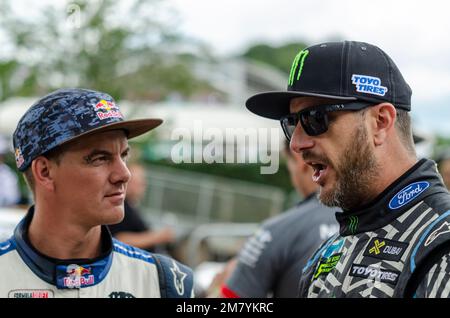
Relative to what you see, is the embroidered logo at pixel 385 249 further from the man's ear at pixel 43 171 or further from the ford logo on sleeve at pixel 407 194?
the man's ear at pixel 43 171

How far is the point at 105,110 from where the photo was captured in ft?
9.13

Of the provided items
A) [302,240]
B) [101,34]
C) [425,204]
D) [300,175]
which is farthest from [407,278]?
[101,34]

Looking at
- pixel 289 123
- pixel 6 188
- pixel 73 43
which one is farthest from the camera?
pixel 73 43

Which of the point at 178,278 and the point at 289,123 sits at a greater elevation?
the point at 289,123

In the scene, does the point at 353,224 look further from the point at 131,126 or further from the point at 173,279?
the point at 131,126

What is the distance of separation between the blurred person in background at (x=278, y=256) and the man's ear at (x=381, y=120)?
160 cm

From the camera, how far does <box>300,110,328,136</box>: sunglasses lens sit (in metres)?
2.35

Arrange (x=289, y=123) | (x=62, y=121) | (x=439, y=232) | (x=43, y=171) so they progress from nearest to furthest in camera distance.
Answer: (x=439, y=232), (x=289, y=123), (x=62, y=121), (x=43, y=171)

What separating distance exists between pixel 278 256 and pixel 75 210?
1.51 metres

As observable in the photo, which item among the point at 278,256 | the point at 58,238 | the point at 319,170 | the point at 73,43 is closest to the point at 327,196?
the point at 319,170

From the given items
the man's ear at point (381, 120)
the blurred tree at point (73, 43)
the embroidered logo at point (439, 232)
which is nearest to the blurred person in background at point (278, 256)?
the man's ear at point (381, 120)

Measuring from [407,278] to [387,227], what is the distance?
0.29m
